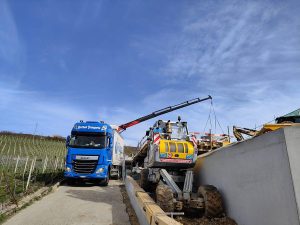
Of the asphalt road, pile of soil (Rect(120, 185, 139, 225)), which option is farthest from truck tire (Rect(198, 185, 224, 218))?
the asphalt road

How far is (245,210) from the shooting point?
678cm

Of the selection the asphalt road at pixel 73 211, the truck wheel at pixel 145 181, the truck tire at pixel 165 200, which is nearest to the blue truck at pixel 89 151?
the asphalt road at pixel 73 211

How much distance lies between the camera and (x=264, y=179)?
19.8 ft

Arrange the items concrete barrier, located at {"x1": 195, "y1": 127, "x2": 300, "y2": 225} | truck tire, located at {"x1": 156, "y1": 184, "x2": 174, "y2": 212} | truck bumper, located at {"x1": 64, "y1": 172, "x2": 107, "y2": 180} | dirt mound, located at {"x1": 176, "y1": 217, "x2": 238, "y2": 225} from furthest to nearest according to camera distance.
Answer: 1. truck bumper, located at {"x1": 64, "y1": 172, "x2": 107, "y2": 180}
2. truck tire, located at {"x1": 156, "y1": 184, "x2": 174, "y2": 212}
3. dirt mound, located at {"x1": 176, "y1": 217, "x2": 238, "y2": 225}
4. concrete barrier, located at {"x1": 195, "y1": 127, "x2": 300, "y2": 225}

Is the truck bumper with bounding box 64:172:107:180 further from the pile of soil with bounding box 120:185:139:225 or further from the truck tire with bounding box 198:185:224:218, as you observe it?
Answer: the truck tire with bounding box 198:185:224:218

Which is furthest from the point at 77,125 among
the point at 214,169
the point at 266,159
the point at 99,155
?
the point at 266,159

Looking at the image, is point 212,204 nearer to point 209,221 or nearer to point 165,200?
point 209,221

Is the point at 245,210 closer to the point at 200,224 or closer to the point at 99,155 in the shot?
the point at 200,224

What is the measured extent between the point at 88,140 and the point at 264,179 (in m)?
12.7

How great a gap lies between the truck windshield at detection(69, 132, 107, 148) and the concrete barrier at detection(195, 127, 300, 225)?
9.93 meters

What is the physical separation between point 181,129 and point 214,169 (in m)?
3.73

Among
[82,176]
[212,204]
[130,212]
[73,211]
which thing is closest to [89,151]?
[82,176]

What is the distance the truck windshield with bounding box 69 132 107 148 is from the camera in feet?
56.2

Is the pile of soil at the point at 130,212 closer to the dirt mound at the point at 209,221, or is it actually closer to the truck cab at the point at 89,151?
the dirt mound at the point at 209,221
